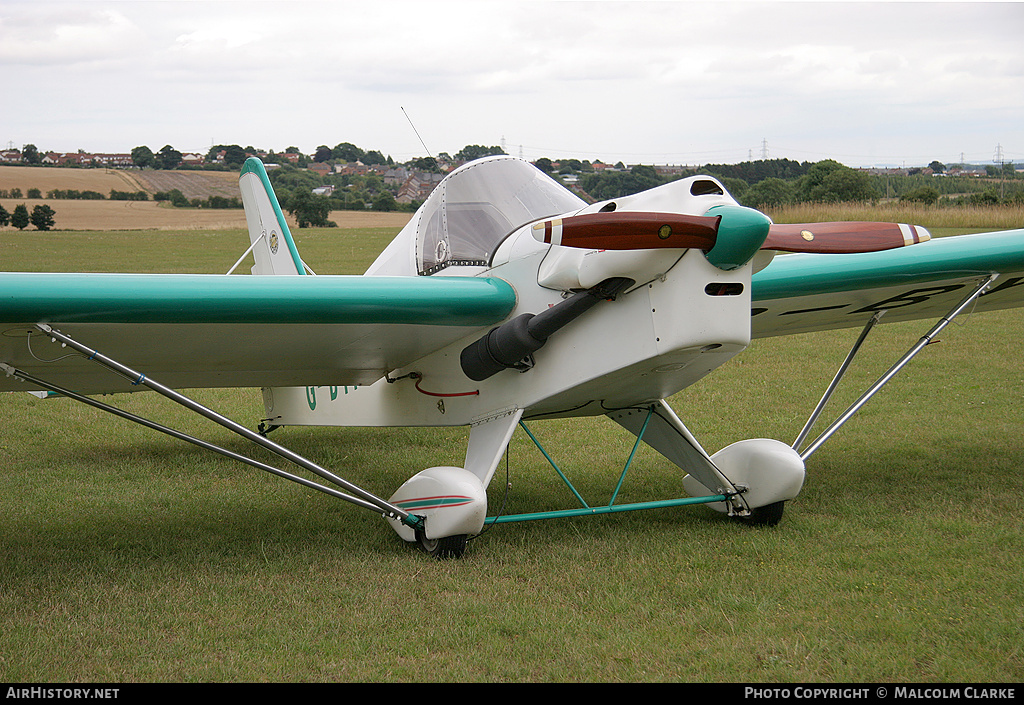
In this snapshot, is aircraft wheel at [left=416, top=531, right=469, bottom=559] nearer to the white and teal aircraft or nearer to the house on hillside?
the white and teal aircraft

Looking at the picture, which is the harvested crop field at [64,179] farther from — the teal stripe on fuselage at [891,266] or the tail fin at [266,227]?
the teal stripe on fuselage at [891,266]

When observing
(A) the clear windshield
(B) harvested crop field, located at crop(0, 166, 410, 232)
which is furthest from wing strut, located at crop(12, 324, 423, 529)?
(B) harvested crop field, located at crop(0, 166, 410, 232)

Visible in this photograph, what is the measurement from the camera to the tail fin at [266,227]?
7742mm

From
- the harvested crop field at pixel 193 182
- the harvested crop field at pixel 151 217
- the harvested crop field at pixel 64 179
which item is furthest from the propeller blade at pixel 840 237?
the harvested crop field at pixel 64 179

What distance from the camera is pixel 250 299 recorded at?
443 cm

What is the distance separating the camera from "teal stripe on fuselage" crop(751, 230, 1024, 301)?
5621 millimetres

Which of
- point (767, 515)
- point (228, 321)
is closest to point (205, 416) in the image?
point (228, 321)

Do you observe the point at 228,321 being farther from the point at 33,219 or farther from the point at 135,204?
the point at 135,204

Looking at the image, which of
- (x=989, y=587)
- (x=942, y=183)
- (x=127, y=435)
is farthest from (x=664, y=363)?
(x=942, y=183)

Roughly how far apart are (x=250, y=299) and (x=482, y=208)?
1.67 m

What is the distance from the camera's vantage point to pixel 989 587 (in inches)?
177

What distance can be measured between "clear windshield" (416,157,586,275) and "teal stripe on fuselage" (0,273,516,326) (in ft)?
1.50
